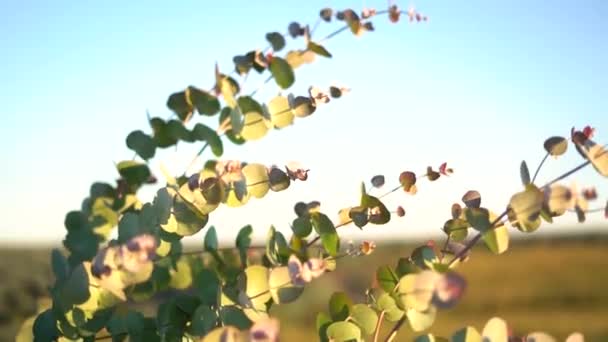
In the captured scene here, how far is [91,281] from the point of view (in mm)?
623

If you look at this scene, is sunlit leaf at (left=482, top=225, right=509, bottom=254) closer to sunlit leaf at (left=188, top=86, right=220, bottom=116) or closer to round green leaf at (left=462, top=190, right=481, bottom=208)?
round green leaf at (left=462, top=190, right=481, bottom=208)

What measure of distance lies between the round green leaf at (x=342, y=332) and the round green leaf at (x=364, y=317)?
0.02 meters

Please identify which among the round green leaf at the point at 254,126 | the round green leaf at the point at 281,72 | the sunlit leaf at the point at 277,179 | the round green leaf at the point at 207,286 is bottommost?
the round green leaf at the point at 207,286

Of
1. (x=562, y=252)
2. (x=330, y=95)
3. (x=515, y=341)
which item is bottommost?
(x=515, y=341)

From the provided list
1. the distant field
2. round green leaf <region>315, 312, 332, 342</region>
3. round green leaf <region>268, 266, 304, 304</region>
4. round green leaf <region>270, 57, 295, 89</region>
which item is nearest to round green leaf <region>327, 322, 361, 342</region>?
round green leaf <region>315, 312, 332, 342</region>

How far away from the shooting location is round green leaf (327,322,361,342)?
0.66 meters

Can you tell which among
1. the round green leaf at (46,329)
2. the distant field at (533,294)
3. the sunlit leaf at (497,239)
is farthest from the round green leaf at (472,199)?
the distant field at (533,294)

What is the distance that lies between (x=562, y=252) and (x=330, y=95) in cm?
894

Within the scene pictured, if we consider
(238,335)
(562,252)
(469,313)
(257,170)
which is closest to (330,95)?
(257,170)

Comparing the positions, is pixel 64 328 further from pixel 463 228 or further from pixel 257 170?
pixel 463 228

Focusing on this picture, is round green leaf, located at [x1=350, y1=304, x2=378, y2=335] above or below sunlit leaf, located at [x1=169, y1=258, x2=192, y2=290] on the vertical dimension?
below

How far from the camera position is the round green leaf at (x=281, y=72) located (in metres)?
0.69

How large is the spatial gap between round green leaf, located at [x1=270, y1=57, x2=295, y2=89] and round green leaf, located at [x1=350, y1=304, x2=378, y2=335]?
0.20 metres

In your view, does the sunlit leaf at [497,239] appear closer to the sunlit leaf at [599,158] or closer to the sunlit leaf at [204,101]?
the sunlit leaf at [599,158]
